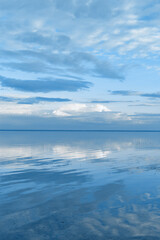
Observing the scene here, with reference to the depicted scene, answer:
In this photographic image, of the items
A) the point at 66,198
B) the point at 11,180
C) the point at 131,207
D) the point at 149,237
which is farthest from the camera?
the point at 11,180

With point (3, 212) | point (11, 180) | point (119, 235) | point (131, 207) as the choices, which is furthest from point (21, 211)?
point (11, 180)

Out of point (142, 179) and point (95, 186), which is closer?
point (95, 186)

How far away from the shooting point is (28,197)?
2064 centimetres

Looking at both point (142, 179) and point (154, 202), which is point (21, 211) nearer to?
point (154, 202)

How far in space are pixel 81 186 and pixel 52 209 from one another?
7.62 m

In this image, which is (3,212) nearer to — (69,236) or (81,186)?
(69,236)

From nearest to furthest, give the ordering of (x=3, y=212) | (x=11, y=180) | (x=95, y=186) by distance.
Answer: (x=3, y=212)
(x=95, y=186)
(x=11, y=180)

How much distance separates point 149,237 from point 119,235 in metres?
1.91

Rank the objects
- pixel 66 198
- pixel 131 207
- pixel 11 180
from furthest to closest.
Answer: pixel 11 180
pixel 66 198
pixel 131 207

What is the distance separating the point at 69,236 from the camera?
13.4m

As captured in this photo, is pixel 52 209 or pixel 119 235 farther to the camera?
pixel 52 209

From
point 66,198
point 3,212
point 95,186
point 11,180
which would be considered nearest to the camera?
Answer: point 3,212

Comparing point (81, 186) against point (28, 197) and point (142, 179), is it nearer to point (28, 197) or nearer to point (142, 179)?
point (28, 197)

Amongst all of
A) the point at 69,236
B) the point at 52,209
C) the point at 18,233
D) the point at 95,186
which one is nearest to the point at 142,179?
the point at 95,186
